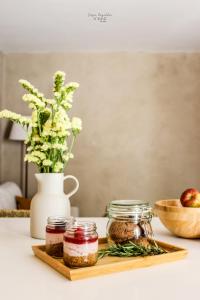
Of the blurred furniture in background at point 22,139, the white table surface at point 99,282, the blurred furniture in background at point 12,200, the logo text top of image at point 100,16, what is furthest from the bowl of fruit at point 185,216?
the blurred furniture in background at point 22,139

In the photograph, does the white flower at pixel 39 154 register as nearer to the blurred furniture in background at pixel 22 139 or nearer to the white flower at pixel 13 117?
the white flower at pixel 13 117

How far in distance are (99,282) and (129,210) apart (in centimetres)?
27

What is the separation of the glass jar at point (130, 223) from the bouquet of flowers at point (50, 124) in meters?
0.37

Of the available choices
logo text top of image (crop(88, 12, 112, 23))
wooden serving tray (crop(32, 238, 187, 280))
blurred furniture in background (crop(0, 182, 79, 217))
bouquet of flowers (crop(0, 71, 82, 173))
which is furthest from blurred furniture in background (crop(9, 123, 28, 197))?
wooden serving tray (crop(32, 238, 187, 280))

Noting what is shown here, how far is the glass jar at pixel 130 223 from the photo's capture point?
1.11 meters

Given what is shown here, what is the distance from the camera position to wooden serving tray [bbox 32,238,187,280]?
0.91m

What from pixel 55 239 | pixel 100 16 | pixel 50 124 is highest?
pixel 100 16

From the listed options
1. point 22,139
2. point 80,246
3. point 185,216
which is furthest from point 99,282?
point 22,139

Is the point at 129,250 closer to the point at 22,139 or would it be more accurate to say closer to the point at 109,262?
the point at 109,262

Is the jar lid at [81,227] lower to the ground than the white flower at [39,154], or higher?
lower

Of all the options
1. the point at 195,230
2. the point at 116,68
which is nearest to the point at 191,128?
the point at 116,68

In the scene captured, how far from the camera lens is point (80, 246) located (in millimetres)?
941

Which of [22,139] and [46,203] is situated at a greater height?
[22,139]

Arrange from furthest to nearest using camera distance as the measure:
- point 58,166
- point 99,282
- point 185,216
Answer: point 58,166
point 185,216
point 99,282
